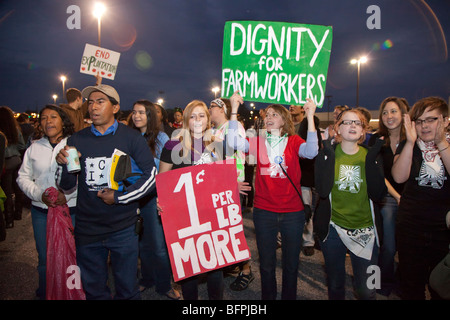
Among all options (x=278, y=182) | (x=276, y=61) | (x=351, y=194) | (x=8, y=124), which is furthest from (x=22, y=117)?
(x=351, y=194)

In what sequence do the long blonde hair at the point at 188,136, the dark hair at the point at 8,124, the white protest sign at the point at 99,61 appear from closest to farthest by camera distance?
the long blonde hair at the point at 188,136 < the dark hair at the point at 8,124 < the white protest sign at the point at 99,61

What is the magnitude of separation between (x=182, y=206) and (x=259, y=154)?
105 cm

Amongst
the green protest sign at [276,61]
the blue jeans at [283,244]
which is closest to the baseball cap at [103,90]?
the green protest sign at [276,61]

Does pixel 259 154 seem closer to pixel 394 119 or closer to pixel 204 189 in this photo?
pixel 204 189

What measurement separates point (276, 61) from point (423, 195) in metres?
2.04

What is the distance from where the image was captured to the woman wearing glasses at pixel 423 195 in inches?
100

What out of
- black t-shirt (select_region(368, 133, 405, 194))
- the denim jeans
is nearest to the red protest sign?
the denim jeans

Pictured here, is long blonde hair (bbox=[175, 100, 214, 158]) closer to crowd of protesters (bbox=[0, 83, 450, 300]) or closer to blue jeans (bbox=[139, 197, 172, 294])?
crowd of protesters (bbox=[0, 83, 450, 300])

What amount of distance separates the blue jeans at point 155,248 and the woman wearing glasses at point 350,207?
1.95 meters

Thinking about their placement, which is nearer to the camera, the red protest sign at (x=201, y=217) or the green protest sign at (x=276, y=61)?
the red protest sign at (x=201, y=217)

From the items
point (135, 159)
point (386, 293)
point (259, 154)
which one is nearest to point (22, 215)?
point (135, 159)

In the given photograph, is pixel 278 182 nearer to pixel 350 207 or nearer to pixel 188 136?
pixel 350 207

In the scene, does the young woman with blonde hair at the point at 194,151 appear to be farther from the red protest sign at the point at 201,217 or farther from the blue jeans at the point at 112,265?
the blue jeans at the point at 112,265

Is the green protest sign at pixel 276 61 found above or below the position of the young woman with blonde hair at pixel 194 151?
above
